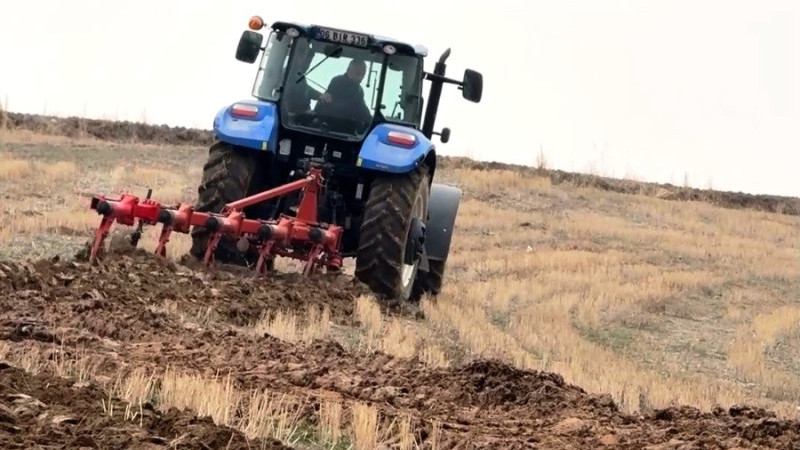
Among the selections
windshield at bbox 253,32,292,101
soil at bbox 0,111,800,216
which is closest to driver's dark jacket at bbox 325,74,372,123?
windshield at bbox 253,32,292,101

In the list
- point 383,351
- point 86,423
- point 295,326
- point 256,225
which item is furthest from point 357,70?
point 86,423

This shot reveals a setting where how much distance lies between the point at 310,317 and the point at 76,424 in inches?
171

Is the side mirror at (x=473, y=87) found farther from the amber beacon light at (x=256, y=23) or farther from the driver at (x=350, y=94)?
the amber beacon light at (x=256, y=23)

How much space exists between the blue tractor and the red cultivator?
325mm

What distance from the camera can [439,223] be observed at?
11742 millimetres

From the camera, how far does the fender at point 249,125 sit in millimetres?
10172

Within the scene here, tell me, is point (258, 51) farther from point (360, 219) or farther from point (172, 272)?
point (172, 272)

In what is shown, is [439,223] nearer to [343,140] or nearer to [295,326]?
[343,140]

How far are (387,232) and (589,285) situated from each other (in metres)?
5.68

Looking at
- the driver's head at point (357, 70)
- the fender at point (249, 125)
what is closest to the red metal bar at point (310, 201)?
the fender at point (249, 125)

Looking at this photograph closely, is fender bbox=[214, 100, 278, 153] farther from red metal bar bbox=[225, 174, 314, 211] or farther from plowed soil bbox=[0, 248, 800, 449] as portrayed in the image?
plowed soil bbox=[0, 248, 800, 449]

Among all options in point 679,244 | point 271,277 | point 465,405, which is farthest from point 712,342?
point 679,244

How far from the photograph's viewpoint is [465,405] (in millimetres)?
5980

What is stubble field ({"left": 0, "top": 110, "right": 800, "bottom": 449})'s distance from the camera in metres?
4.85
